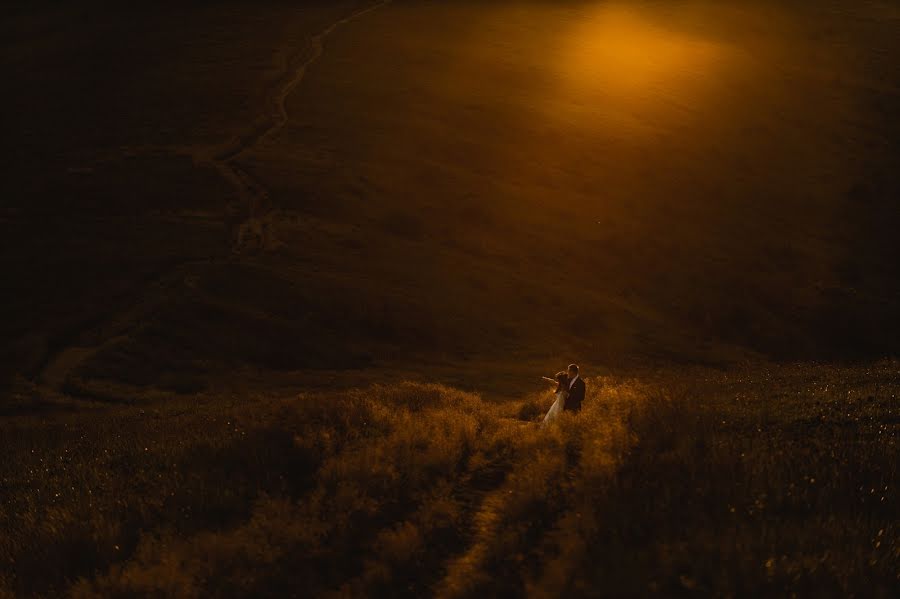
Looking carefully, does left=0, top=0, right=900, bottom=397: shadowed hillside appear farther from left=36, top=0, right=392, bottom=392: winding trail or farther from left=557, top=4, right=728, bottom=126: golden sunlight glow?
left=557, top=4, right=728, bottom=126: golden sunlight glow

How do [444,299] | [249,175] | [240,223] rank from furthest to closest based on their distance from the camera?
[249,175]
[240,223]
[444,299]

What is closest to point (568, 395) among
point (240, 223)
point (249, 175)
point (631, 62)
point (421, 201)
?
point (240, 223)

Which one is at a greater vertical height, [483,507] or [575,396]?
[483,507]

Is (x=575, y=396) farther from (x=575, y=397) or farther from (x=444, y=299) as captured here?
(x=444, y=299)

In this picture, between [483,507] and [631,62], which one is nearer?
[483,507]

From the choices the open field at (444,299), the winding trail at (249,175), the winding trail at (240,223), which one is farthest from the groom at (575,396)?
the winding trail at (249,175)

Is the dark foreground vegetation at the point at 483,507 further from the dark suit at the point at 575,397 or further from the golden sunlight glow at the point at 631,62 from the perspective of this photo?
the golden sunlight glow at the point at 631,62

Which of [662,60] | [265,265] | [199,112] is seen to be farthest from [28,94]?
[662,60]
